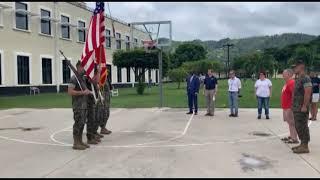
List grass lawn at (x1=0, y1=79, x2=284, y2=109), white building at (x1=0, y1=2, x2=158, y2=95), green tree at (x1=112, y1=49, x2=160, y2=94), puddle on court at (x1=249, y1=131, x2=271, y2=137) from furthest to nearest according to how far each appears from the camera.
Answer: green tree at (x1=112, y1=49, x2=160, y2=94) < white building at (x1=0, y1=2, x2=158, y2=95) < grass lawn at (x1=0, y1=79, x2=284, y2=109) < puddle on court at (x1=249, y1=131, x2=271, y2=137)

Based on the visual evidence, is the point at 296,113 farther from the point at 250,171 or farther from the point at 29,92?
the point at 29,92

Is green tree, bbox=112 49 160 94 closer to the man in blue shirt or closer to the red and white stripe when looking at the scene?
the man in blue shirt

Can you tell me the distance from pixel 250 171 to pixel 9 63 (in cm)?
3340

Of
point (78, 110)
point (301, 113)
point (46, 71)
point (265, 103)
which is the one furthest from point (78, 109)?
point (46, 71)

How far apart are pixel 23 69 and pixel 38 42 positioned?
341 centimetres

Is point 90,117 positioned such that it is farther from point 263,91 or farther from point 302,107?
point 263,91

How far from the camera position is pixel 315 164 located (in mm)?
9406

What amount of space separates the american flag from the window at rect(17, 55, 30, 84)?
2848cm

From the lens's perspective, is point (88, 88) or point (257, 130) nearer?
point (88, 88)

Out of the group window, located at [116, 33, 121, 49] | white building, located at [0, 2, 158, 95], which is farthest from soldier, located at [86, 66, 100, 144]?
window, located at [116, 33, 121, 49]

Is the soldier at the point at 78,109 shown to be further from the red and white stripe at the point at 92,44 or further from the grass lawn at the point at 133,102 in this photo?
the grass lawn at the point at 133,102

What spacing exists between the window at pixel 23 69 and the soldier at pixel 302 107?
33.2 meters

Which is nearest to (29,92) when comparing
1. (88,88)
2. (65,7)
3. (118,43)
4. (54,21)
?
(54,21)

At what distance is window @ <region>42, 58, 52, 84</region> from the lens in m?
45.1
